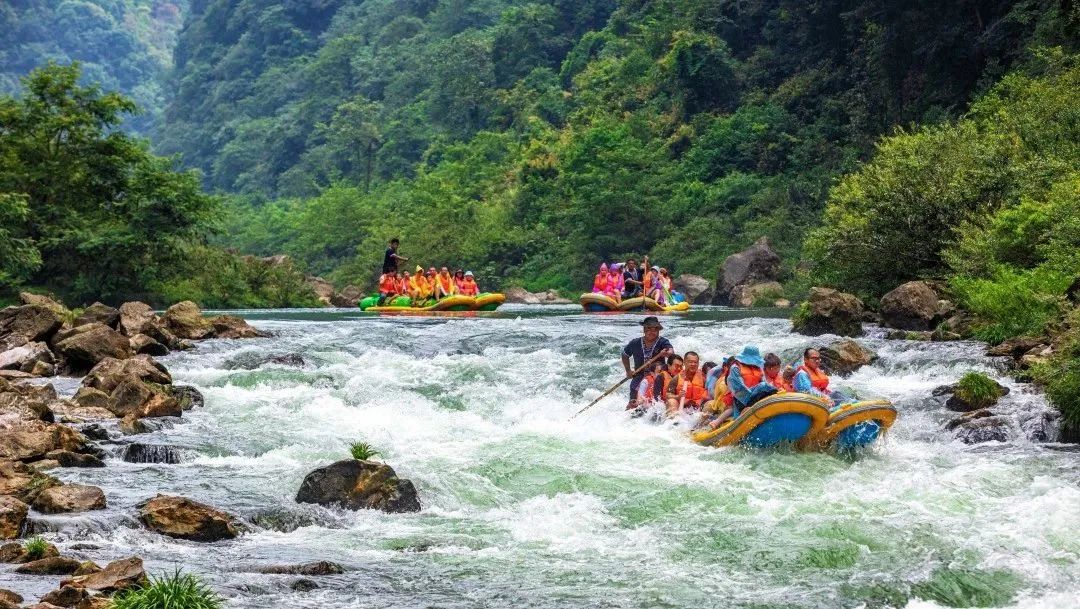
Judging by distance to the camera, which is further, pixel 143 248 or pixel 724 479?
pixel 143 248

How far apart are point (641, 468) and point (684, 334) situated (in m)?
10.3

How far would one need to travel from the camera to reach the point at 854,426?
12.9m

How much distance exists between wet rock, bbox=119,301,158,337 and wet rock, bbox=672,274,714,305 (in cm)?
1980

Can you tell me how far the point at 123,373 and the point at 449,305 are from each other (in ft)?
51.4

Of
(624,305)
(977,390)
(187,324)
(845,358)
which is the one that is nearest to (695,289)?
(624,305)

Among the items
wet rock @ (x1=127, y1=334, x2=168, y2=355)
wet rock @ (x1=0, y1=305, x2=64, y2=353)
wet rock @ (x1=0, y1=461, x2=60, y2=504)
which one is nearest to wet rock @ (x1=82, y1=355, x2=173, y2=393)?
wet rock @ (x1=127, y1=334, x2=168, y2=355)

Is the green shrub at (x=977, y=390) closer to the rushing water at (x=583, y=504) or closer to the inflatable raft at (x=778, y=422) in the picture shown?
the rushing water at (x=583, y=504)

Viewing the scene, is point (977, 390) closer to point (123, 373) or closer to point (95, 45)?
point (123, 373)

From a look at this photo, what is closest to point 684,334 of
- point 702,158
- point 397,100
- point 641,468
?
point 641,468

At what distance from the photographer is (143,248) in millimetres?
33812

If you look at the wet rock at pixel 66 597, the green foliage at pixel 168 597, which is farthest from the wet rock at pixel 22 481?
the green foliage at pixel 168 597

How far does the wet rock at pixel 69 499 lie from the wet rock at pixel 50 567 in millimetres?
1655

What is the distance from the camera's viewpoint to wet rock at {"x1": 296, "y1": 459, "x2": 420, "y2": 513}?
10844 mm

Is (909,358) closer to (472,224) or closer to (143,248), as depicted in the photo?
(143,248)
